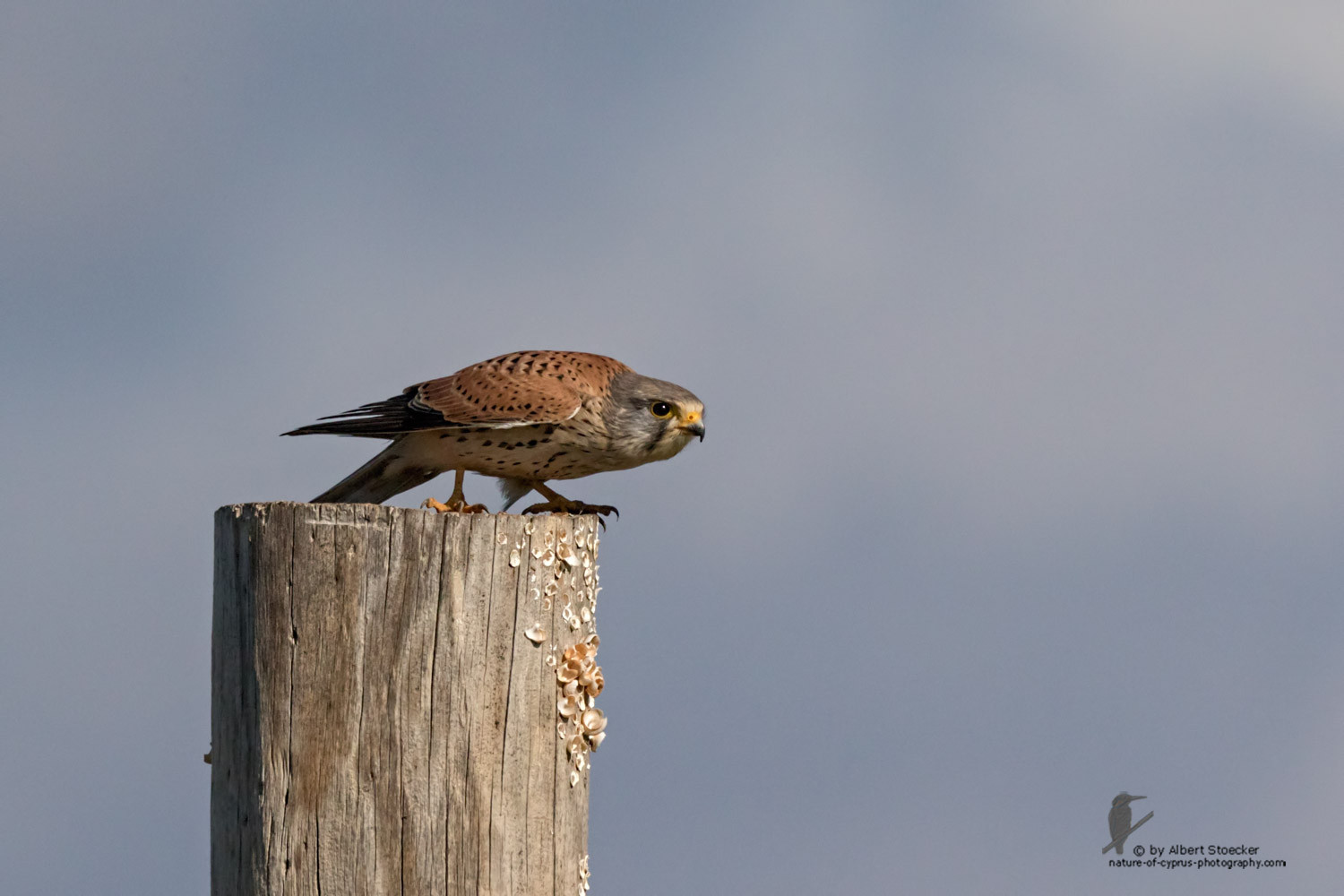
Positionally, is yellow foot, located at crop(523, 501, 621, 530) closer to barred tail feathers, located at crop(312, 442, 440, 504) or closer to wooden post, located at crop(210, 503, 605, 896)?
barred tail feathers, located at crop(312, 442, 440, 504)

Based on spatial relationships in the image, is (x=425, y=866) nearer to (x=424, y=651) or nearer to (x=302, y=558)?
(x=424, y=651)

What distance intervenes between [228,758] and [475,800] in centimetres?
72

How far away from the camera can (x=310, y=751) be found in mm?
3463

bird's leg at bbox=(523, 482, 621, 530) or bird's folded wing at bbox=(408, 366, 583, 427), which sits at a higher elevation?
bird's folded wing at bbox=(408, 366, 583, 427)

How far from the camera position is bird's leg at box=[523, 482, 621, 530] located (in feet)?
19.2

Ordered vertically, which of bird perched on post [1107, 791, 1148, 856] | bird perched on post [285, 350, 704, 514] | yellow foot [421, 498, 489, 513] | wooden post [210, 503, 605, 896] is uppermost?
bird perched on post [285, 350, 704, 514]

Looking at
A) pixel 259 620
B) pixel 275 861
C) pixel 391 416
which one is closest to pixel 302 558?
pixel 259 620

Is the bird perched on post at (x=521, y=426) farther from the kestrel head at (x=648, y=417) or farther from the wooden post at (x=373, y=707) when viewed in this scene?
the wooden post at (x=373, y=707)

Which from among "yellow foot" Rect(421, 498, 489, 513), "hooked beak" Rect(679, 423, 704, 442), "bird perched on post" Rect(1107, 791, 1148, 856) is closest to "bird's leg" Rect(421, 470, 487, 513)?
"yellow foot" Rect(421, 498, 489, 513)

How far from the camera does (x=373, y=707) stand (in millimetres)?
3479

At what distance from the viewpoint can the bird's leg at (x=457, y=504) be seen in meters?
4.93

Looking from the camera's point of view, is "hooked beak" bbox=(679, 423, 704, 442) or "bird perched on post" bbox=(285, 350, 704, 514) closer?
"bird perched on post" bbox=(285, 350, 704, 514)

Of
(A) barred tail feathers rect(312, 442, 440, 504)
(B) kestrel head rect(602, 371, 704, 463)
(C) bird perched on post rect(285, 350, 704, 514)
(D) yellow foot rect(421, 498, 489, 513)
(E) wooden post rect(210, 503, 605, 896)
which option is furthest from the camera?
(B) kestrel head rect(602, 371, 704, 463)

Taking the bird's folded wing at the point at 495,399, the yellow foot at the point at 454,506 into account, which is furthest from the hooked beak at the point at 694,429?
the yellow foot at the point at 454,506
